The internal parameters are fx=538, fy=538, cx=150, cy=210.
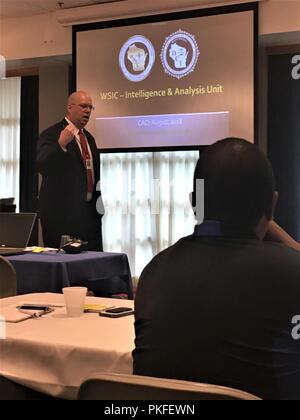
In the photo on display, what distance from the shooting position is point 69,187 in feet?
15.6

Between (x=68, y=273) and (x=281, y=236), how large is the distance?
185cm

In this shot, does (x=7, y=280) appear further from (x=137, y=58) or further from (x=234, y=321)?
(x=137, y=58)

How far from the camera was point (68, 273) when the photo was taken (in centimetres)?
310

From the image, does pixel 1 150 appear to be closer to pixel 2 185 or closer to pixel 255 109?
pixel 2 185

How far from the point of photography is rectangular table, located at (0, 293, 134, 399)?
1.34 meters

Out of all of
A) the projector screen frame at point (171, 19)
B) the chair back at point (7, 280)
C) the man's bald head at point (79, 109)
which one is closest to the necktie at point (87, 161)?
the man's bald head at point (79, 109)

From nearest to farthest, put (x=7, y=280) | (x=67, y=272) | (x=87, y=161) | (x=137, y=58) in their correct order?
(x=7, y=280) < (x=67, y=272) < (x=87, y=161) < (x=137, y=58)

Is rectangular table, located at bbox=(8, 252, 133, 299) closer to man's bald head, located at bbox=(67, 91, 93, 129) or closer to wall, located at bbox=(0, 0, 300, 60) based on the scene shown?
man's bald head, located at bbox=(67, 91, 93, 129)

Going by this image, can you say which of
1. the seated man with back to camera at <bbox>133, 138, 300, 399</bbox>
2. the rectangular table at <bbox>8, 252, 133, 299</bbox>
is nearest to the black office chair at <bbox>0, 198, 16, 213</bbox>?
the rectangular table at <bbox>8, 252, 133, 299</bbox>


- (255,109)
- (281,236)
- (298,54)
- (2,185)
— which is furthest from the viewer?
(2,185)

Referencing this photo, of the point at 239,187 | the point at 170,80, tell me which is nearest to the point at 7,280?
the point at 239,187

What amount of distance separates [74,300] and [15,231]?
79.2 inches

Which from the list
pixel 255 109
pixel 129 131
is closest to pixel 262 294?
pixel 255 109

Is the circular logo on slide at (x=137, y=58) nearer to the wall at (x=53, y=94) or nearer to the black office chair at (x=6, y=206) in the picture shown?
the wall at (x=53, y=94)
